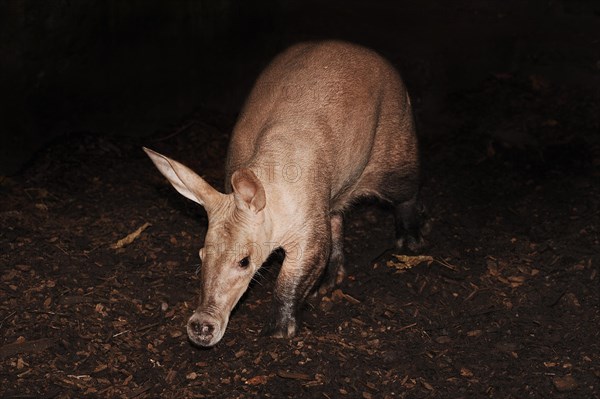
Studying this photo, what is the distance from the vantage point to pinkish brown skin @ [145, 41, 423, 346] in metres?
5.31

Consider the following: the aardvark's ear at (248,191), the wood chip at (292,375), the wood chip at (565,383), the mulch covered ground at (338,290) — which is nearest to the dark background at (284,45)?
the mulch covered ground at (338,290)

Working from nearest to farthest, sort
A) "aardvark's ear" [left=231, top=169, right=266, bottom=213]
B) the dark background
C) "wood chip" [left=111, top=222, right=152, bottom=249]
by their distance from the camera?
"aardvark's ear" [left=231, top=169, right=266, bottom=213] < "wood chip" [left=111, top=222, right=152, bottom=249] < the dark background

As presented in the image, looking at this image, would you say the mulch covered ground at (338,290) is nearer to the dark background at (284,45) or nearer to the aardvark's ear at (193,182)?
the dark background at (284,45)

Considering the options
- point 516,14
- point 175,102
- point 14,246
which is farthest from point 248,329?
point 516,14

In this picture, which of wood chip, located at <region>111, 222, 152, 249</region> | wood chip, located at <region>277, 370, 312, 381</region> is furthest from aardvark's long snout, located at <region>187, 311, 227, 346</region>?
wood chip, located at <region>111, 222, 152, 249</region>

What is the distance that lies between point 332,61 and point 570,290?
2.65 metres

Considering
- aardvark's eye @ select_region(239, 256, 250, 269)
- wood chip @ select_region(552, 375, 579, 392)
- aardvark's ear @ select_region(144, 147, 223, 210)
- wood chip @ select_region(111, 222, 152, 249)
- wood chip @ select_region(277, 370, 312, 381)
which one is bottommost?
wood chip @ select_region(111, 222, 152, 249)

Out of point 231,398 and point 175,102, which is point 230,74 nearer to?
point 175,102

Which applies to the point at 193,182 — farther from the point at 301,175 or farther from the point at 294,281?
the point at 294,281

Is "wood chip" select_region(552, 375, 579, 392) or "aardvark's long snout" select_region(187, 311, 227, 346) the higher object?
"aardvark's long snout" select_region(187, 311, 227, 346)

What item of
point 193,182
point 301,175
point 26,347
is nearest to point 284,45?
point 301,175

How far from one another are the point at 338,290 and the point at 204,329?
1.73m

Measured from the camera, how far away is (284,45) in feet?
32.5

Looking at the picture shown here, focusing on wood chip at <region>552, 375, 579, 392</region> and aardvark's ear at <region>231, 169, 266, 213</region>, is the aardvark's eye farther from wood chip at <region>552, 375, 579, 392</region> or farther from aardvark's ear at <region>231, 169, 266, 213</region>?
wood chip at <region>552, 375, 579, 392</region>
